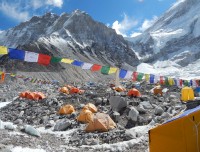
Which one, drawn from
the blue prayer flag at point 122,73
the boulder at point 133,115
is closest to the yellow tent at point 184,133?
the boulder at point 133,115

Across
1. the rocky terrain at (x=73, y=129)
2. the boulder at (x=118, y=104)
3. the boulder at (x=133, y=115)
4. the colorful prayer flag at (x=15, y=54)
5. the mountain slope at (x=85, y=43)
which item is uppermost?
the mountain slope at (x=85, y=43)

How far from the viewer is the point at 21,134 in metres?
13.7

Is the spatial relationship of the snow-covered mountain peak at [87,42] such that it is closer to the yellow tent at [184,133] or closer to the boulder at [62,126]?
the boulder at [62,126]

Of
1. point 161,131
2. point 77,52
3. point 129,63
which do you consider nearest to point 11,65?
point 77,52

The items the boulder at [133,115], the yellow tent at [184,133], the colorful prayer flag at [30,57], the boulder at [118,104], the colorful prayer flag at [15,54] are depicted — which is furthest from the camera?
the boulder at [118,104]

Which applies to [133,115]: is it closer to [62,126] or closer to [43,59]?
[62,126]

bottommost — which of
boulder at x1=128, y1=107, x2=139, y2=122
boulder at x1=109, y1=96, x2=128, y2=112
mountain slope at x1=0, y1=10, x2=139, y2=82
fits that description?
boulder at x1=128, y1=107, x2=139, y2=122

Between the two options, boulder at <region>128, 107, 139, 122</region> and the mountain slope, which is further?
the mountain slope

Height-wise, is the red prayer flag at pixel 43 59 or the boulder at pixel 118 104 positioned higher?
the red prayer flag at pixel 43 59

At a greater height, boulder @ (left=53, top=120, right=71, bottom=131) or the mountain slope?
the mountain slope

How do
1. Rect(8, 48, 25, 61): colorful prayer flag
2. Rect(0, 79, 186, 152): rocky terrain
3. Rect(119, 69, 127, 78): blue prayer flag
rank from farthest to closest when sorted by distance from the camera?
1. Rect(119, 69, 127, 78): blue prayer flag
2. Rect(8, 48, 25, 61): colorful prayer flag
3. Rect(0, 79, 186, 152): rocky terrain

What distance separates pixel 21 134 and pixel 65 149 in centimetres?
224

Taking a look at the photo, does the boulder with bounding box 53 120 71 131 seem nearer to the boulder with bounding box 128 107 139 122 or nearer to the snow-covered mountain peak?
the boulder with bounding box 128 107 139 122

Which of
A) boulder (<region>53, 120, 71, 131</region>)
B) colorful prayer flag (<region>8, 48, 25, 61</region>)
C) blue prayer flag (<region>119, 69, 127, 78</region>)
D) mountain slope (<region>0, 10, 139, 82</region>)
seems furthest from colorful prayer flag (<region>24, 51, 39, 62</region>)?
mountain slope (<region>0, 10, 139, 82</region>)
